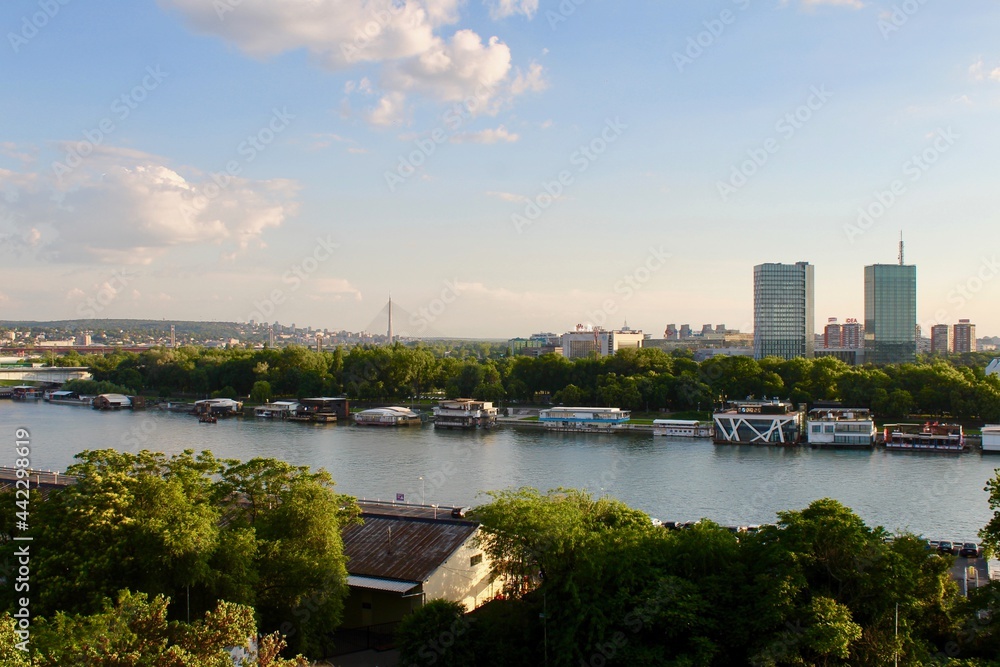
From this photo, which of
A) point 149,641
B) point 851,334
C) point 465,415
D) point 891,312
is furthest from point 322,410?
point 851,334

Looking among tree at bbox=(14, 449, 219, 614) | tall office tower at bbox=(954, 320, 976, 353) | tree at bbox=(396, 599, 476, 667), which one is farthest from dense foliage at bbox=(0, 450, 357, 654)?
tall office tower at bbox=(954, 320, 976, 353)

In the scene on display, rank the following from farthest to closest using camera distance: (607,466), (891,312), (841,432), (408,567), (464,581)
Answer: (891,312) → (841,432) → (607,466) → (464,581) → (408,567)

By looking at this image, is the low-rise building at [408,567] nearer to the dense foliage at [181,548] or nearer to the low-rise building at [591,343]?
the dense foliage at [181,548]

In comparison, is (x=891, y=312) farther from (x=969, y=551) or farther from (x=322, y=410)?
(x=969, y=551)

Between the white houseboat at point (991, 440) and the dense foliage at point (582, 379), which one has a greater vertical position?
the dense foliage at point (582, 379)

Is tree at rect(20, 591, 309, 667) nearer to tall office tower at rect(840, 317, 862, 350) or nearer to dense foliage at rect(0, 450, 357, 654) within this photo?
dense foliage at rect(0, 450, 357, 654)

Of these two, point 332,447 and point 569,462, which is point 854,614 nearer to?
point 569,462

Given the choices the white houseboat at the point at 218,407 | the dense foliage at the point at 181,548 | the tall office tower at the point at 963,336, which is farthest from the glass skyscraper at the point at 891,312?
the dense foliage at the point at 181,548
